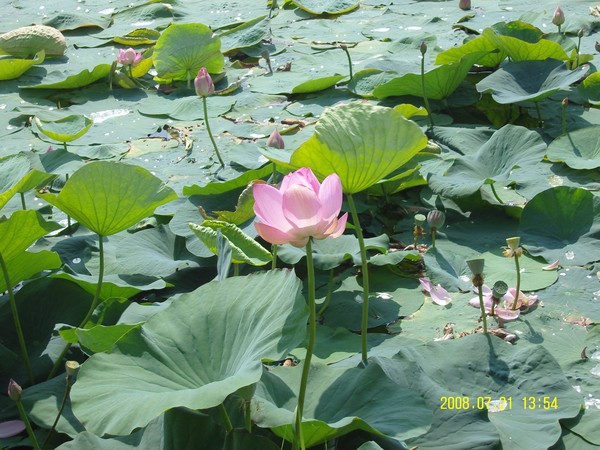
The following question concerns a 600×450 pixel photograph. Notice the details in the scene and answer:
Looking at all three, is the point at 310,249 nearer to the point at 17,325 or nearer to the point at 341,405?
the point at 341,405

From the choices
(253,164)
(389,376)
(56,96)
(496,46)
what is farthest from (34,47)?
(389,376)

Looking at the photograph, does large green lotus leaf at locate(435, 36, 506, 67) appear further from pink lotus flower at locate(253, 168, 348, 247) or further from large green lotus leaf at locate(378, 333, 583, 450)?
pink lotus flower at locate(253, 168, 348, 247)

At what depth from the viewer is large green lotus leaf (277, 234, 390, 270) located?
6.15ft

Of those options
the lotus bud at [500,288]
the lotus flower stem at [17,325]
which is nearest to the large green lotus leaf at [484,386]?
the lotus bud at [500,288]

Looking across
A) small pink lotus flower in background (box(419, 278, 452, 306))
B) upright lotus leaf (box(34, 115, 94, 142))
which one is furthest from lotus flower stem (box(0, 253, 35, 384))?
upright lotus leaf (box(34, 115, 94, 142))

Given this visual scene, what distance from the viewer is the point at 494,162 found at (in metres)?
2.35

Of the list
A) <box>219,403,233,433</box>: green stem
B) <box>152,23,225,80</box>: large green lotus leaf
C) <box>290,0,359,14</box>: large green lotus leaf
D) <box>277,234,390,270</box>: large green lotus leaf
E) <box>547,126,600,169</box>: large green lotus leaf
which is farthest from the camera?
<box>290,0,359,14</box>: large green lotus leaf

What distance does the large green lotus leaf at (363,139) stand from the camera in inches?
59.9

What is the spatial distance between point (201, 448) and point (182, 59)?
252 centimetres

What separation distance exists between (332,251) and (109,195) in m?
0.60

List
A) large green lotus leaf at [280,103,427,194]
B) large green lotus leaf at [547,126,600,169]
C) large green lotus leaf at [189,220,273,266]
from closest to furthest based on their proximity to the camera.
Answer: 1. large green lotus leaf at [280,103,427,194]
2. large green lotus leaf at [189,220,273,266]
3. large green lotus leaf at [547,126,600,169]

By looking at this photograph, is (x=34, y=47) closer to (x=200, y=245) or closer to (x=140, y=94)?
(x=140, y=94)

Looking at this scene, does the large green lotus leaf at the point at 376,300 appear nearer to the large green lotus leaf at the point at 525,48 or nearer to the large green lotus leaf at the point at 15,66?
the large green lotus leaf at the point at 525,48

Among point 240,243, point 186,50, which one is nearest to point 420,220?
point 240,243
